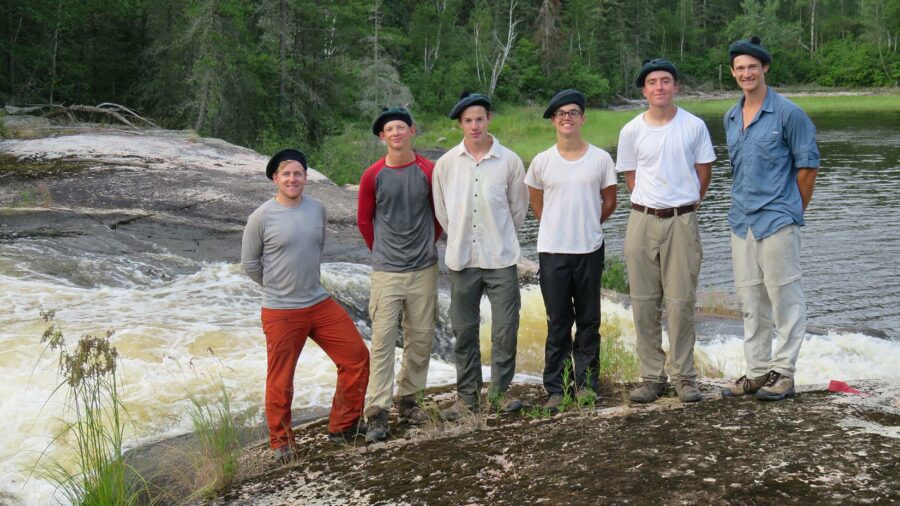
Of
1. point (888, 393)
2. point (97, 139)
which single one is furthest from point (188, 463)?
point (97, 139)

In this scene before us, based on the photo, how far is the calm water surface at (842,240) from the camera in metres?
13.1

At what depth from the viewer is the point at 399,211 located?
5.96m

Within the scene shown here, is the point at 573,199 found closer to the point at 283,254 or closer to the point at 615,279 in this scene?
the point at 283,254

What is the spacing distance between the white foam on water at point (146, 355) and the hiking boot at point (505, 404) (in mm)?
1920

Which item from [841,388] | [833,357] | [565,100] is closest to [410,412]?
[565,100]

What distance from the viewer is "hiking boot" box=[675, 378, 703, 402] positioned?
5.55 metres

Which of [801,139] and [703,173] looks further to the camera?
[703,173]

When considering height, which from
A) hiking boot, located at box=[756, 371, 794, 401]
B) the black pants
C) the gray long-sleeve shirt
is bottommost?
hiking boot, located at box=[756, 371, 794, 401]

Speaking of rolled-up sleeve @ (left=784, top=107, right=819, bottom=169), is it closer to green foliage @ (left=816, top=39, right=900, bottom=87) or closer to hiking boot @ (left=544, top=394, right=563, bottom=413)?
hiking boot @ (left=544, top=394, right=563, bottom=413)

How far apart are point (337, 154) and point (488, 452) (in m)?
21.3

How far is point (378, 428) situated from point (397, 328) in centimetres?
68

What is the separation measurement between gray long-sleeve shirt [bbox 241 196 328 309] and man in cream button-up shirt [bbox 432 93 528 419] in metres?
0.92

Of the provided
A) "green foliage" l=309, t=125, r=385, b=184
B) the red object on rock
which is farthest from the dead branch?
the red object on rock

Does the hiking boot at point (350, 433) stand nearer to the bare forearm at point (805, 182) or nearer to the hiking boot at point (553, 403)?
the hiking boot at point (553, 403)
